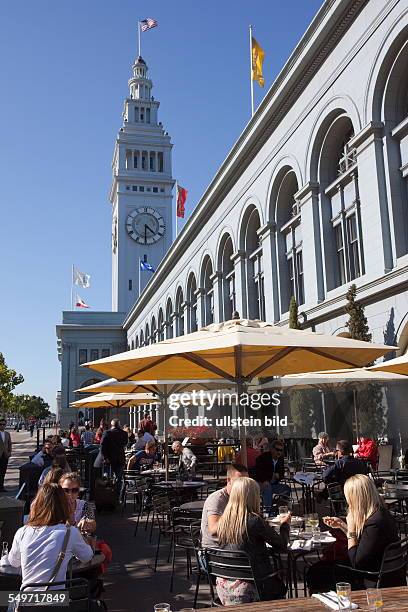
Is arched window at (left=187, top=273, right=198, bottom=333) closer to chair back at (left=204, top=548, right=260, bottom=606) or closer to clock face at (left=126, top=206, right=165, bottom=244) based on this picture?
chair back at (left=204, top=548, right=260, bottom=606)

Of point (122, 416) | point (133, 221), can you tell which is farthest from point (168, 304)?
point (133, 221)

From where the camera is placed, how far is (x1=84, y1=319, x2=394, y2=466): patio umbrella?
7137mm

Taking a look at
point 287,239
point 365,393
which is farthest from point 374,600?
point 287,239

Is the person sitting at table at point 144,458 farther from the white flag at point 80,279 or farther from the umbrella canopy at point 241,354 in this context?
the white flag at point 80,279

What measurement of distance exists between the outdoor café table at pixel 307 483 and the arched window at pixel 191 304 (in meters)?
30.3

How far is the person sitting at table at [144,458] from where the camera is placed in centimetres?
1503

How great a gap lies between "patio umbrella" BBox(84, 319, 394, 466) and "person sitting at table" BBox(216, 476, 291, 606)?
1976mm

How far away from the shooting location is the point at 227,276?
3434cm

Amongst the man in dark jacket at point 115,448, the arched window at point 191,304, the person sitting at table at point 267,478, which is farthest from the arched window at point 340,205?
the arched window at point 191,304

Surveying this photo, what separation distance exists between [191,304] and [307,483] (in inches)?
1275

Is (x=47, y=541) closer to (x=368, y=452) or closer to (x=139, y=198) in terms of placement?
(x=368, y=452)

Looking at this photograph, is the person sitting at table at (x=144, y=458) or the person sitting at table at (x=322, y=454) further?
the person sitting at table at (x=144, y=458)

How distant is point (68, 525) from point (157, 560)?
188 inches

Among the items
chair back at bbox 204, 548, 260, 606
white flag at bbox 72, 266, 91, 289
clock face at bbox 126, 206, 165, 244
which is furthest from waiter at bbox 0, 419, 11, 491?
clock face at bbox 126, 206, 165, 244
